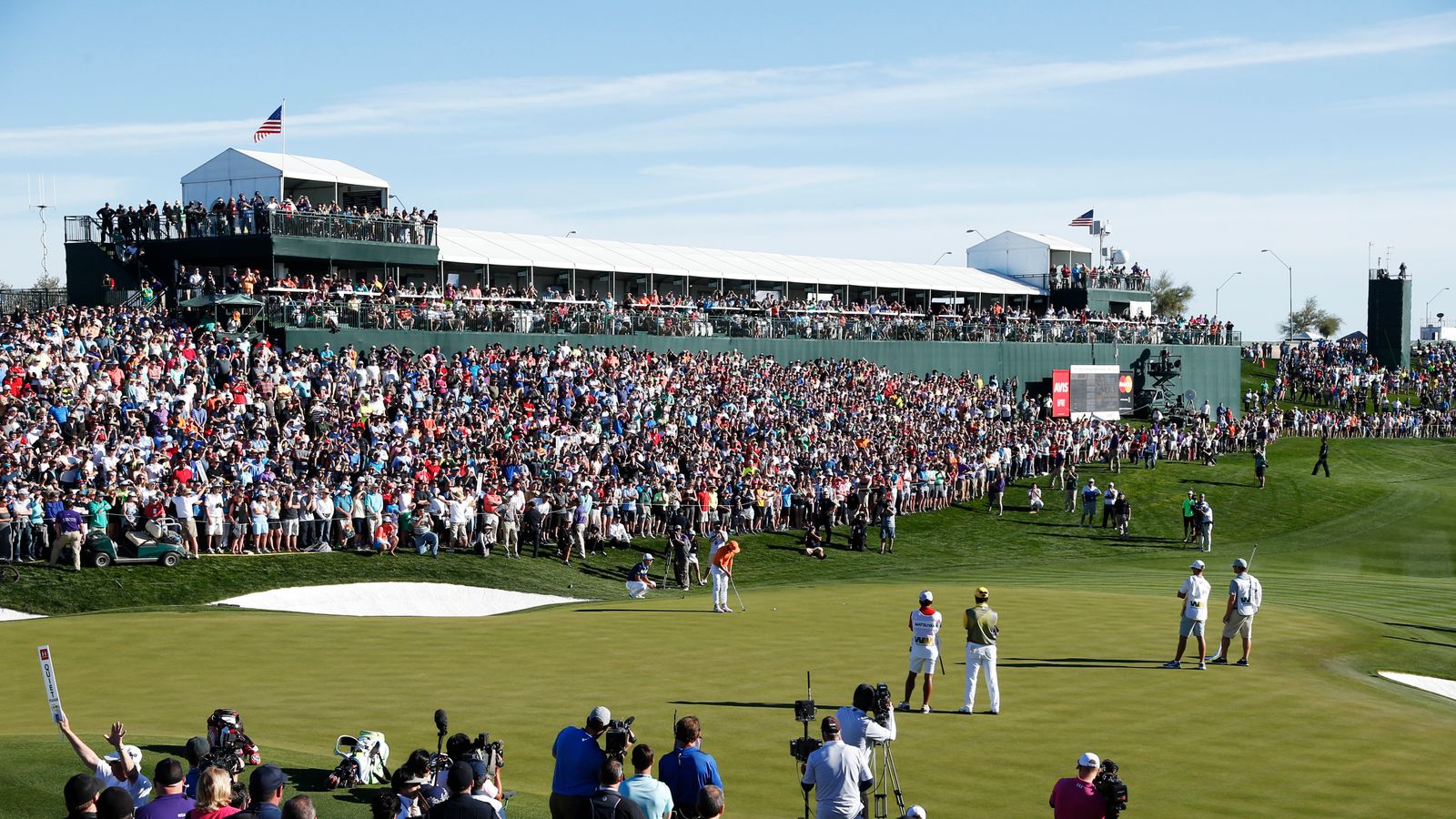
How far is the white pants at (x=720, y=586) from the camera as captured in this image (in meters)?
28.9

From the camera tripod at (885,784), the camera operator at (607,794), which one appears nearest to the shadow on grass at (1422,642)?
the camera tripod at (885,784)

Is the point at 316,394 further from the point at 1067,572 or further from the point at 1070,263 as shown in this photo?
the point at 1070,263

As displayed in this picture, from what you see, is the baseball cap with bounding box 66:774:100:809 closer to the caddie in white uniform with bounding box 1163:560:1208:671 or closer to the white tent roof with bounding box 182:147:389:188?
the caddie in white uniform with bounding box 1163:560:1208:671

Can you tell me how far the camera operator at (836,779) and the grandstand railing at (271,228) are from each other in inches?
1523

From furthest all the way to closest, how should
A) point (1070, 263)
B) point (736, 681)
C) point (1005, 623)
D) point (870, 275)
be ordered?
point (1070, 263), point (870, 275), point (1005, 623), point (736, 681)

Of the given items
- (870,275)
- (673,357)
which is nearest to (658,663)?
(673,357)

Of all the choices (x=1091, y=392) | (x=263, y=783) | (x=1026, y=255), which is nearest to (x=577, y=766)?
(x=263, y=783)

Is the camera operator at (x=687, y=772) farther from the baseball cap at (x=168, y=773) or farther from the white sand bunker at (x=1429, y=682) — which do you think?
the white sand bunker at (x=1429, y=682)

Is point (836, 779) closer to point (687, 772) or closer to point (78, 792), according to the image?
point (687, 772)

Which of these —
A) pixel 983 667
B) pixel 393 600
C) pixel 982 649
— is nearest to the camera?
pixel 982 649

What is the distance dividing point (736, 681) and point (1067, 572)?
2216 cm

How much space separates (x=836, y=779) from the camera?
12109mm

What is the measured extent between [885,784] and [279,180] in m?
41.1

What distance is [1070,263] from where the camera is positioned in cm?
8775
